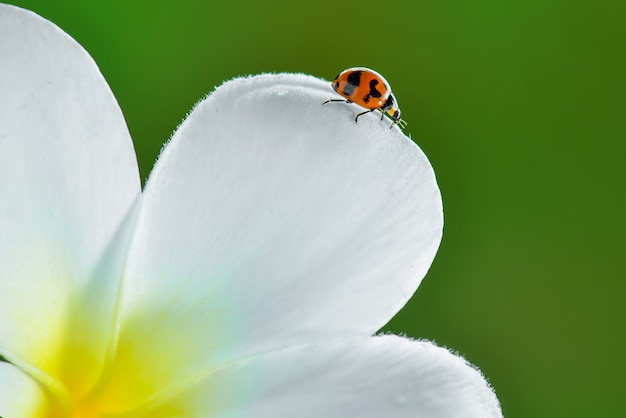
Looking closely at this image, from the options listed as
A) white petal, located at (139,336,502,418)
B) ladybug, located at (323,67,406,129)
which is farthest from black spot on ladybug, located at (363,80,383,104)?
white petal, located at (139,336,502,418)

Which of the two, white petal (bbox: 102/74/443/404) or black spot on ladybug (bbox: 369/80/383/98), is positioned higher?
black spot on ladybug (bbox: 369/80/383/98)

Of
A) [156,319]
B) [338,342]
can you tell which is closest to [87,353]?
[156,319]

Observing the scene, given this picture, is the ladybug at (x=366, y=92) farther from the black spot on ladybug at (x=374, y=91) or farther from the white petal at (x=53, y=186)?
the white petal at (x=53, y=186)

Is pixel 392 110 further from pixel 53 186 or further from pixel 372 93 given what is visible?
pixel 53 186

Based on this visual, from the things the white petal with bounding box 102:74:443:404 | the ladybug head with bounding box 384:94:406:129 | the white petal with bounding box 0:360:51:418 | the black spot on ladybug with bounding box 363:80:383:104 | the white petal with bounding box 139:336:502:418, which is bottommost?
the white petal with bounding box 139:336:502:418

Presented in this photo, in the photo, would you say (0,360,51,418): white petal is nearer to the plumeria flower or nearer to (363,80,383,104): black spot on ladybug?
the plumeria flower

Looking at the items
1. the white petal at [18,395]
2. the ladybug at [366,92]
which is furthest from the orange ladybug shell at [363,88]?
the white petal at [18,395]
